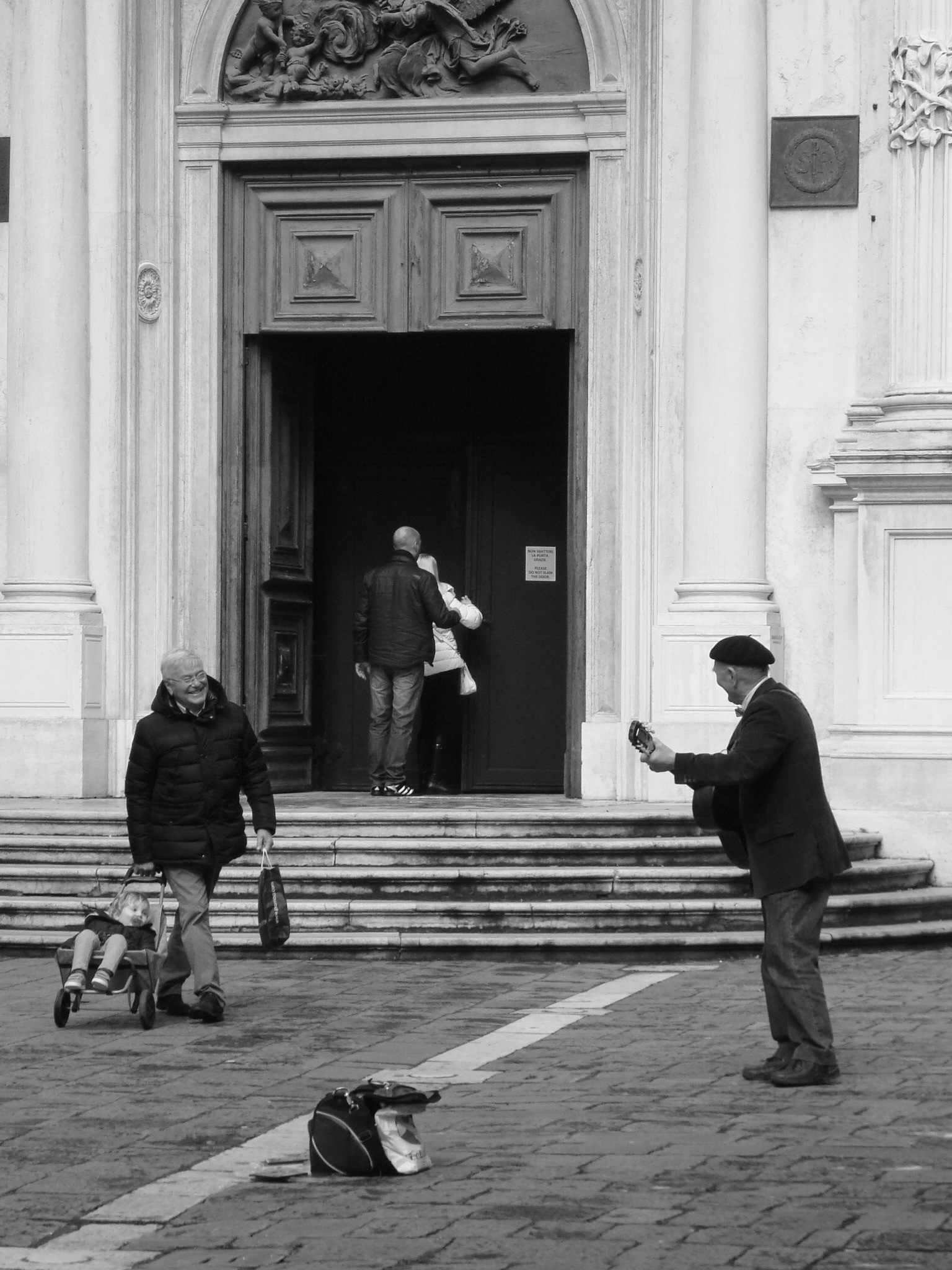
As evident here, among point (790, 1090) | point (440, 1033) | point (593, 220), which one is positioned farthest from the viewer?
point (593, 220)

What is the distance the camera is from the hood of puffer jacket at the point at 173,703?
398 inches

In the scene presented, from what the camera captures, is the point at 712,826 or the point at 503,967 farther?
the point at 503,967

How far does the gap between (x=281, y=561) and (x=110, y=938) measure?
21.8ft

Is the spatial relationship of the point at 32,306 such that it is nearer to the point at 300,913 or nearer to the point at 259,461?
the point at 259,461

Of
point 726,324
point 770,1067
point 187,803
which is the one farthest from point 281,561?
point 770,1067

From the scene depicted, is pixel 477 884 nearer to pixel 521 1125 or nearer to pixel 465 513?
pixel 521 1125

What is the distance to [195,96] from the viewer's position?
1554 cm

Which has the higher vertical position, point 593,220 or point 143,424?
point 593,220

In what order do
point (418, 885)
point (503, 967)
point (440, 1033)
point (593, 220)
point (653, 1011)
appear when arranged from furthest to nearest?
point (593, 220) < point (418, 885) < point (503, 967) < point (653, 1011) < point (440, 1033)

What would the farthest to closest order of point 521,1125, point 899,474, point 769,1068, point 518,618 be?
point 518,618 → point 899,474 → point 769,1068 → point 521,1125

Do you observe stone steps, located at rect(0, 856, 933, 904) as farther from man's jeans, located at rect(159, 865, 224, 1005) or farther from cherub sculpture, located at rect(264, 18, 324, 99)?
cherub sculpture, located at rect(264, 18, 324, 99)

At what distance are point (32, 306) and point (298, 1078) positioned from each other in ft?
25.6

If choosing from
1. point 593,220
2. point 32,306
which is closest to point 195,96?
point 32,306

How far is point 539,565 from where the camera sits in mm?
17234
